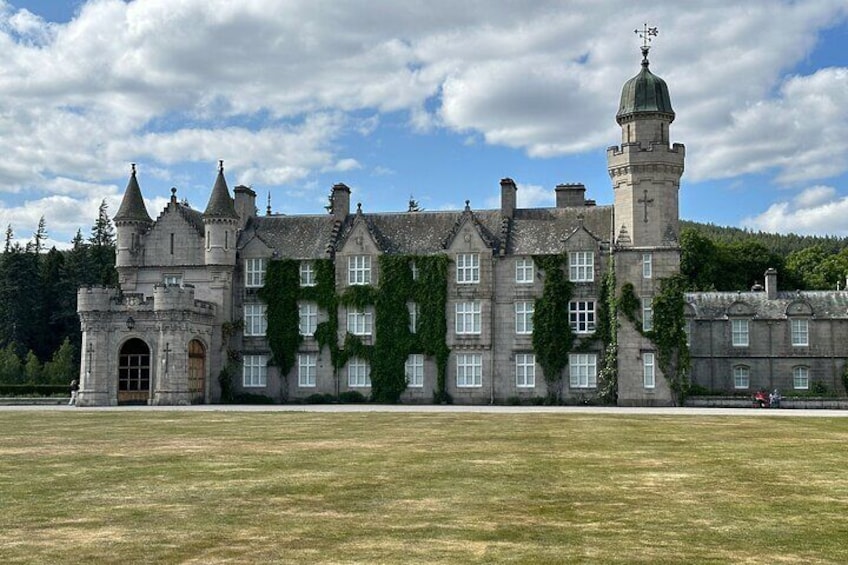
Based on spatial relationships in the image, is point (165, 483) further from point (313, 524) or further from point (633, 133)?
point (633, 133)

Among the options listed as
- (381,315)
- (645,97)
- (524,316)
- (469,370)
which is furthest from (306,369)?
(645,97)

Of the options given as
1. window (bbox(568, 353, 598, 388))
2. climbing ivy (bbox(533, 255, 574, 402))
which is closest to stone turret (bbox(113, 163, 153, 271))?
climbing ivy (bbox(533, 255, 574, 402))

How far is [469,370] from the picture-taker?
55531 mm

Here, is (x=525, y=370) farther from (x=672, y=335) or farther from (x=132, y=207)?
(x=132, y=207)

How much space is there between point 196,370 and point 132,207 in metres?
12.0

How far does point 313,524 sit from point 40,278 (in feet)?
267

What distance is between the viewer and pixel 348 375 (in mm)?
56812

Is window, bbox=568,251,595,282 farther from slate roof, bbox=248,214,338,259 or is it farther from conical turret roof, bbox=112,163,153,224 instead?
conical turret roof, bbox=112,163,153,224

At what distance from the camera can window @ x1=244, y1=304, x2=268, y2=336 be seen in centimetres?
5816

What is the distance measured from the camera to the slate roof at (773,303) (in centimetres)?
6153

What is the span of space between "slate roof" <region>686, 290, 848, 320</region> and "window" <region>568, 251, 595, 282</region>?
1301cm

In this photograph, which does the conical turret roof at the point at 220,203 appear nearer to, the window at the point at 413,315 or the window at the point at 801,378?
the window at the point at 413,315

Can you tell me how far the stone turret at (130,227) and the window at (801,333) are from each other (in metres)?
41.9

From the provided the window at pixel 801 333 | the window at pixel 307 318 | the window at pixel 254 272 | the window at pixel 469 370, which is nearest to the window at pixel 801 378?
the window at pixel 801 333
